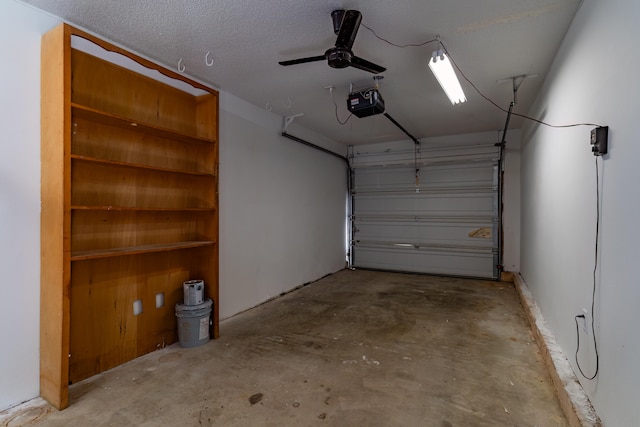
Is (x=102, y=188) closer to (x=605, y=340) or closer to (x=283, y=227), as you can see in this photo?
(x=283, y=227)

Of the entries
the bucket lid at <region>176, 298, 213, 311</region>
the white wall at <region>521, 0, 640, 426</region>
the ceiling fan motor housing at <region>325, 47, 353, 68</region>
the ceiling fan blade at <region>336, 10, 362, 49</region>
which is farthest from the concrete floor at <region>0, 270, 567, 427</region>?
the ceiling fan blade at <region>336, 10, 362, 49</region>

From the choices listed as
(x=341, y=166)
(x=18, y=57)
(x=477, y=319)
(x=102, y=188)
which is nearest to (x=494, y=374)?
(x=477, y=319)

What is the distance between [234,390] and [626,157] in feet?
8.44

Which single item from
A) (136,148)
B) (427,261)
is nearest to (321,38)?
(136,148)

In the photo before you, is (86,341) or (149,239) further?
(149,239)

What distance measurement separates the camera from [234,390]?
2.14 metres

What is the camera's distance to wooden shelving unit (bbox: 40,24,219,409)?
197 centimetres

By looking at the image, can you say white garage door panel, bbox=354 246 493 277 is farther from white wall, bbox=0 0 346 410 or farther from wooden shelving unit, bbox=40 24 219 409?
wooden shelving unit, bbox=40 24 219 409

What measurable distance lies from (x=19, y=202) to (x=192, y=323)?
1538 millimetres

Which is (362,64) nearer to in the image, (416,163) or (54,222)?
(54,222)

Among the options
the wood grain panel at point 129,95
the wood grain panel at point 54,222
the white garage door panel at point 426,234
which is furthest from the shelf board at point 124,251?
the white garage door panel at point 426,234

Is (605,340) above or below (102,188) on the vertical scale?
below

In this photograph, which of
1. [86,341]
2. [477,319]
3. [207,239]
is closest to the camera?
[86,341]

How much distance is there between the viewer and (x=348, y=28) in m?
2.05
